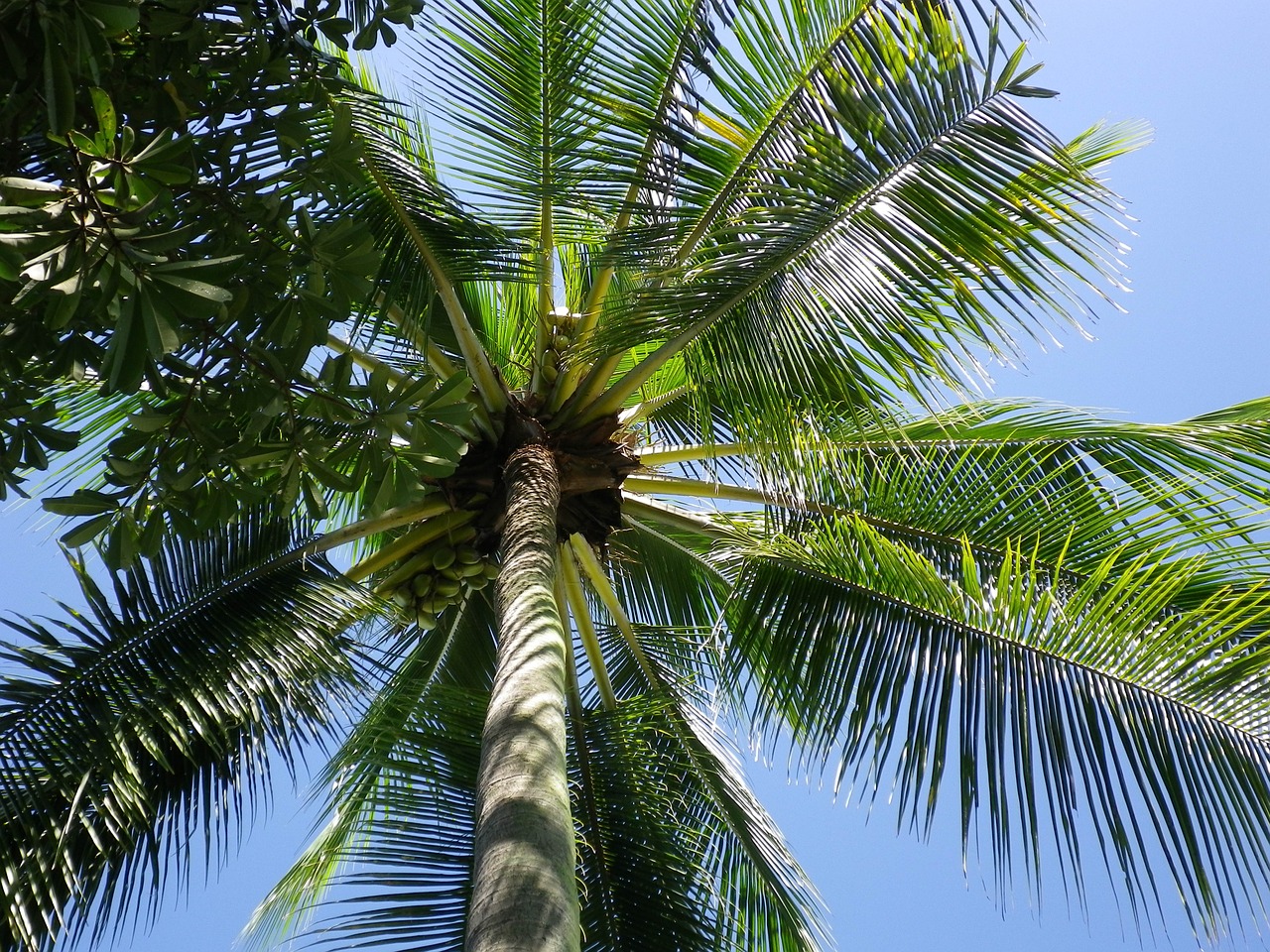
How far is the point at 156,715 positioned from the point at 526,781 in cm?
224

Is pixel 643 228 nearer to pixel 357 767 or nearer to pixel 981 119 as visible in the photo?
pixel 981 119

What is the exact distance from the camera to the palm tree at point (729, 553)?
4.33 meters

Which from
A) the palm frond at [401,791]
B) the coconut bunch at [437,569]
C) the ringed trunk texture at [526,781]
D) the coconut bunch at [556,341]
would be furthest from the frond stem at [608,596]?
the ringed trunk texture at [526,781]

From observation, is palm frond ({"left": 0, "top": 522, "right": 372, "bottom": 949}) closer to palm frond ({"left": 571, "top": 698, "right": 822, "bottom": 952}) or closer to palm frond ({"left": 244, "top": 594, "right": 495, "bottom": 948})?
palm frond ({"left": 244, "top": 594, "right": 495, "bottom": 948})

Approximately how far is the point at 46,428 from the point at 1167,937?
3741mm

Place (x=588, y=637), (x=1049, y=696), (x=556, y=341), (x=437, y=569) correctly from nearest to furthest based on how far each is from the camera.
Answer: (x=1049, y=696), (x=437, y=569), (x=556, y=341), (x=588, y=637)

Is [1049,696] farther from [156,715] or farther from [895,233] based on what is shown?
[156,715]

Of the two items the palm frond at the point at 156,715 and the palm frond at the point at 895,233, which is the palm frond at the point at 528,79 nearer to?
the palm frond at the point at 895,233

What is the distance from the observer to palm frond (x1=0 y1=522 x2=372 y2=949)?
4297 millimetres

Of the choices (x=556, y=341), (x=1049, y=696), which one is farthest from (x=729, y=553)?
(x=1049, y=696)

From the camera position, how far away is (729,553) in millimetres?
6125

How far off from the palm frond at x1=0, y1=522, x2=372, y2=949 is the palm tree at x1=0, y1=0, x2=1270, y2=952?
2 centimetres

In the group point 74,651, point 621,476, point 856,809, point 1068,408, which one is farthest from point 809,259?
point 74,651

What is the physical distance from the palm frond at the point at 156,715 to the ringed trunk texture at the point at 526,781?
129 centimetres
